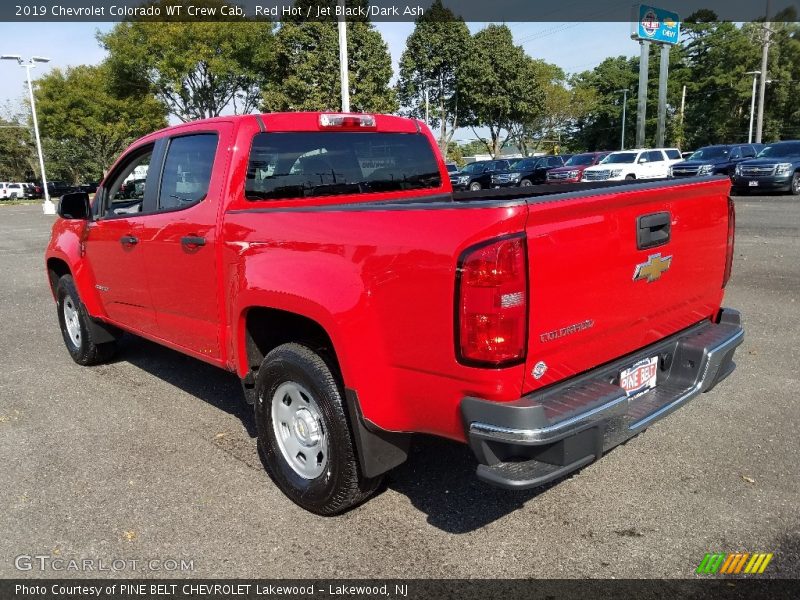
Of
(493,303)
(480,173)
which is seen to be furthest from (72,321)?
(480,173)

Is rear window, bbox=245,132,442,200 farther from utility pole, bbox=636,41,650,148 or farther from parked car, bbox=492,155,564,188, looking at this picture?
utility pole, bbox=636,41,650,148

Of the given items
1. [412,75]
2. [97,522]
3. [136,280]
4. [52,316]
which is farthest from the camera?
[412,75]

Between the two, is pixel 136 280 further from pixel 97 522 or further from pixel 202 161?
pixel 97 522

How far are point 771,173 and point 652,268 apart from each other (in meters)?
20.7

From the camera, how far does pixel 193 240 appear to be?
3.61 metres

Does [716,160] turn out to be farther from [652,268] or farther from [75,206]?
[75,206]

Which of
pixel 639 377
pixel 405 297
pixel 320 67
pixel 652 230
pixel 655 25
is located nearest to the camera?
pixel 405 297

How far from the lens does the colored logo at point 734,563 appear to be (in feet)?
8.70

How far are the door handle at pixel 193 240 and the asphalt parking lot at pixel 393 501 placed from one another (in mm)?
1296

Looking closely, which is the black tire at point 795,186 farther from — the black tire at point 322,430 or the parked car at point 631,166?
the black tire at point 322,430

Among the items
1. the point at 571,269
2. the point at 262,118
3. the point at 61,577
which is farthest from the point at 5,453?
the point at 571,269

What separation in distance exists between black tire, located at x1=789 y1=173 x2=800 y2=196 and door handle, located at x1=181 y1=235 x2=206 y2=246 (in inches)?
859

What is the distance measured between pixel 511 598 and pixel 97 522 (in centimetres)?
205

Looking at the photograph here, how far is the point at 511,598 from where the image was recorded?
252 cm
